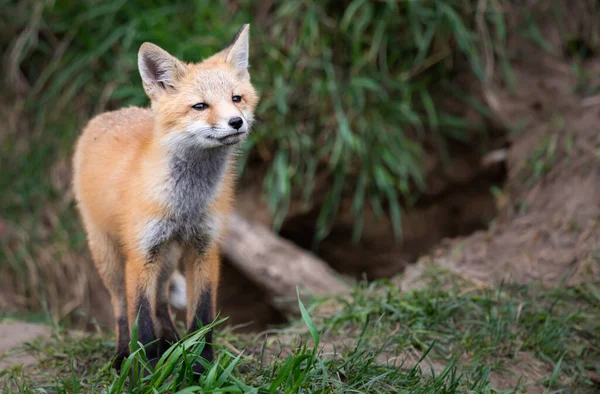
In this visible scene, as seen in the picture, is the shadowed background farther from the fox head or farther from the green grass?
the fox head

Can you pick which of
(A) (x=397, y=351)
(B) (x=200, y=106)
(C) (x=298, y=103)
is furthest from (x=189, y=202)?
(C) (x=298, y=103)

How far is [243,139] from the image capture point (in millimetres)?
2695

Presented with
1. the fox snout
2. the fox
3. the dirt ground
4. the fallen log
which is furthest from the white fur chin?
the fox snout

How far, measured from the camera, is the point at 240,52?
298cm

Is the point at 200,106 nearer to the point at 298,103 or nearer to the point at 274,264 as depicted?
the point at 274,264

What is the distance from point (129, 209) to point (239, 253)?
2390mm

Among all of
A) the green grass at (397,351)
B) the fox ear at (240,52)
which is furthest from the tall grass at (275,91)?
the fox ear at (240,52)

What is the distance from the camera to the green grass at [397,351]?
2.51m

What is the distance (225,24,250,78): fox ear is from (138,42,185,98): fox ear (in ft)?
0.78

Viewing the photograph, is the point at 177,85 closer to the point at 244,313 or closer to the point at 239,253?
the point at 239,253

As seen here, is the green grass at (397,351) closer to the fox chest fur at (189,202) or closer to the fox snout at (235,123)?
the fox chest fur at (189,202)

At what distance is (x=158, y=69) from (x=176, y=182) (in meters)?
0.50

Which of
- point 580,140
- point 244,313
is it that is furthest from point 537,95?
point 244,313

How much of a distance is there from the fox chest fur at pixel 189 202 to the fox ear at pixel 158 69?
310 millimetres
